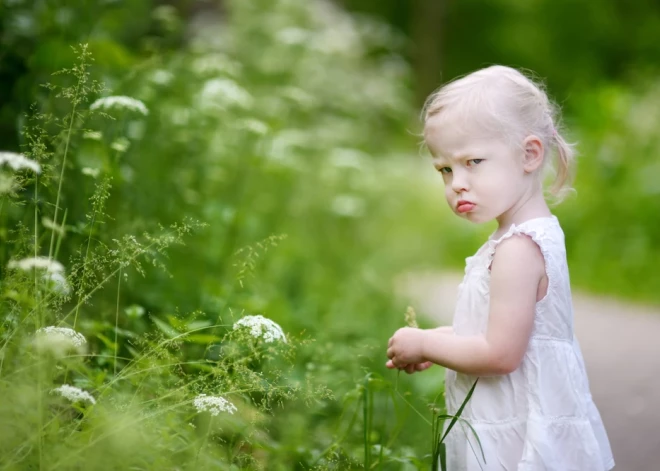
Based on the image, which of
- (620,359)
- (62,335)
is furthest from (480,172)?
(620,359)

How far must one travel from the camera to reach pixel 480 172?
6.25ft

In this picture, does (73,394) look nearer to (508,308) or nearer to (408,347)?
(408,347)

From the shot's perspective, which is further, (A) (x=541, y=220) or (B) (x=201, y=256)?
(B) (x=201, y=256)

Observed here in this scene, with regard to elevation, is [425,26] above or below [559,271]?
above

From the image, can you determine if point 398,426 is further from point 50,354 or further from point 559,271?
point 50,354

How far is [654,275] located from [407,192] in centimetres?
296

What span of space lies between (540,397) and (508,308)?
220 millimetres

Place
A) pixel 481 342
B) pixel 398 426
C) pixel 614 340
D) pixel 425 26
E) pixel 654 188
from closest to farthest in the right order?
pixel 481 342
pixel 398 426
pixel 614 340
pixel 654 188
pixel 425 26

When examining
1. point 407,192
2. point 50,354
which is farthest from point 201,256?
point 407,192

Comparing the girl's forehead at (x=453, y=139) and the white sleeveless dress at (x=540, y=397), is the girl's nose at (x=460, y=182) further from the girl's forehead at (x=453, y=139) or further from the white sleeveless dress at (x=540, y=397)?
the white sleeveless dress at (x=540, y=397)

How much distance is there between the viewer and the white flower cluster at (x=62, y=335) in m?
1.67

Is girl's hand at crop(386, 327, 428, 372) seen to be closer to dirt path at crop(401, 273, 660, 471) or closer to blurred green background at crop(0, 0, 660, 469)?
blurred green background at crop(0, 0, 660, 469)

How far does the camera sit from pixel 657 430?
2.97m

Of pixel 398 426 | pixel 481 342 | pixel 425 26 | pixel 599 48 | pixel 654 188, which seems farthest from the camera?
pixel 599 48
